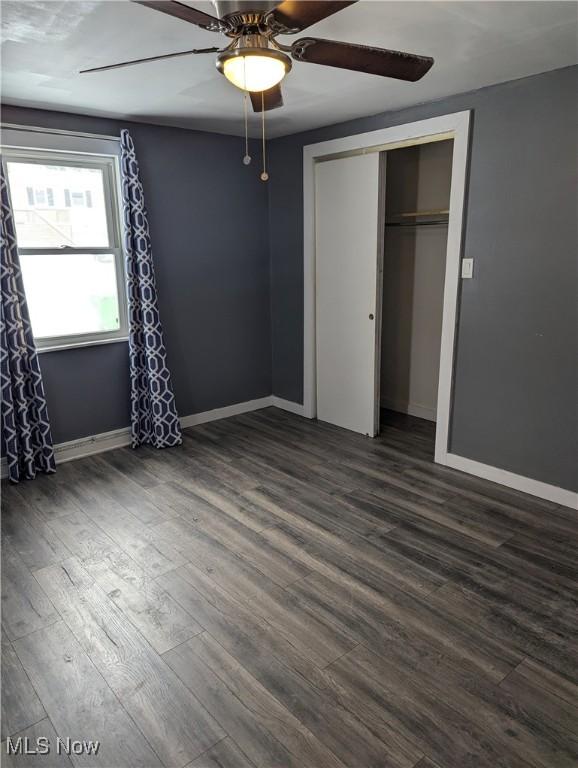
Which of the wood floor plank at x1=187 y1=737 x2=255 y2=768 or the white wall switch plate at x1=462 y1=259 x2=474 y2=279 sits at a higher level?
the white wall switch plate at x1=462 y1=259 x2=474 y2=279

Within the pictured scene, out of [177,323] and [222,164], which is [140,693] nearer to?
[177,323]

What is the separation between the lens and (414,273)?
445 centimetres

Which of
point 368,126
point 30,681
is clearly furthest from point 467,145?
point 30,681

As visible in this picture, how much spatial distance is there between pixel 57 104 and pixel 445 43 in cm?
230

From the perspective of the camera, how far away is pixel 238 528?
9.26ft

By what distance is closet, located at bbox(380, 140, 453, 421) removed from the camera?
4160 mm

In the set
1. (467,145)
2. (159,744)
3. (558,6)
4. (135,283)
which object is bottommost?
(159,744)

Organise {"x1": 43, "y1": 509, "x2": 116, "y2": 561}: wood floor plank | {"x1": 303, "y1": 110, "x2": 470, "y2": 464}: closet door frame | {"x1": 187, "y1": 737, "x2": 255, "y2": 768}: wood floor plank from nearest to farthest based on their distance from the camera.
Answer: {"x1": 187, "y1": 737, "x2": 255, "y2": 768}: wood floor plank
{"x1": 43, "y1": 509, "x2": 116, "y2": 561}: wood floor plank
{"x1": 303, "y1": 110, "x2": 470, "y2": 464}: closet door frame

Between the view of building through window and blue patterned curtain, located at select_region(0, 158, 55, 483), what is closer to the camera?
blue patterned curtain, located at select_region(0, 158, 55, 483)

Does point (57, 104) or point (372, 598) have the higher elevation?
point (57, 104)

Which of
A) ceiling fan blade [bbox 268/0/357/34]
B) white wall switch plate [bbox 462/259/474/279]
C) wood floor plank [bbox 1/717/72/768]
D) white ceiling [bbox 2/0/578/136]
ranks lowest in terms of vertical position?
wood floor plank [bbox 1/717/72/768]

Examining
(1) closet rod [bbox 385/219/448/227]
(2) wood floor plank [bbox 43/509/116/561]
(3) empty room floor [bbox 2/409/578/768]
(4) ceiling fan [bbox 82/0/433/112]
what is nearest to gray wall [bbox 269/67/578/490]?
(3) empty room floor [bbox 2/409/578/768]

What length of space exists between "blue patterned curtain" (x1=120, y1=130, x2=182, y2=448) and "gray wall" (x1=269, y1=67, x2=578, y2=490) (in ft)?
5.87

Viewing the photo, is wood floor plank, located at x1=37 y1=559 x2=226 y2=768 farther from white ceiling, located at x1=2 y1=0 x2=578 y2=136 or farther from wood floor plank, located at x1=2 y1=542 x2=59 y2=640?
white ceiling, located at x1=2 y1=0 x2=578 y2=136
